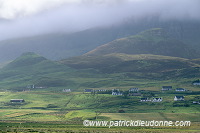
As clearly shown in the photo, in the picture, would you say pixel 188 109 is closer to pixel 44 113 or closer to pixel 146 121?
pixel 146 121

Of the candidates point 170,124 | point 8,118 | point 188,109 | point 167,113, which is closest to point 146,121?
point 170,124

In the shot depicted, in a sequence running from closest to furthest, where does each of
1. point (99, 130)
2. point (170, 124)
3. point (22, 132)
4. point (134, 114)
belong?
1. point (22, 132)
2. point (99, 130)
3. point (170, 124)
4. point (134, 114)

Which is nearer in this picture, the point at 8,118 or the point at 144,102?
the point at 8,118

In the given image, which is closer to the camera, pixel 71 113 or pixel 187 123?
pixel 187 123

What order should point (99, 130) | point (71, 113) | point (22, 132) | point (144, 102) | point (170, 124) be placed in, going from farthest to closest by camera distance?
point (144, 102) < point (71, 113) < point (170, 124) < point (99, 130) < point (22, 132)

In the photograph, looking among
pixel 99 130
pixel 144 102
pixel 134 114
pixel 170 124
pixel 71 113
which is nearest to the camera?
pixel 99 130

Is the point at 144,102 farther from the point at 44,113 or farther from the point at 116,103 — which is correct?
the point at 44,113

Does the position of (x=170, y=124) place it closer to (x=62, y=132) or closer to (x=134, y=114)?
(x=134, y=114)

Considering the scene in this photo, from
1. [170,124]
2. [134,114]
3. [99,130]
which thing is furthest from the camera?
[134,114]

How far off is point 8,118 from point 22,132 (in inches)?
2124

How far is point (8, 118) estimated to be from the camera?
169250 mm

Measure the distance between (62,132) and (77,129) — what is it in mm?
10366

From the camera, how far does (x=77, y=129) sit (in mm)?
131125

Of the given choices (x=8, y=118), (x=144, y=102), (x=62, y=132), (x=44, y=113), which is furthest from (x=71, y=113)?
(x=62, y=132)
